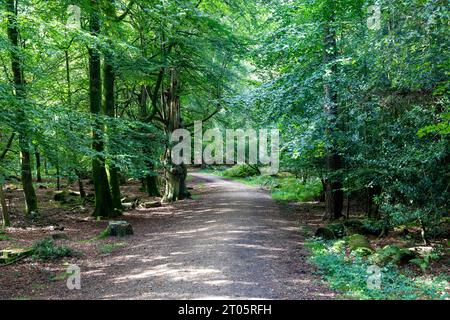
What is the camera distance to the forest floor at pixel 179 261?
21.4ft

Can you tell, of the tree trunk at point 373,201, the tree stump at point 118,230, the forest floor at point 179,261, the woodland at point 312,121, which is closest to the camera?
the forest floor at point 179,261

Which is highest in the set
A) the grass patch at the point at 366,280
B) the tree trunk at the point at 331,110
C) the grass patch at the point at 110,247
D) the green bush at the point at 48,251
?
the tree trunk at the point at 331,110

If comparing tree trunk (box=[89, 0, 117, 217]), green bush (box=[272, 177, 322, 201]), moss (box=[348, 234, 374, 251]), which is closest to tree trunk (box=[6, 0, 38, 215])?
tree trunk (box=[89, 0, 117, 217])

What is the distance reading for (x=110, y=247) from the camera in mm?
10398

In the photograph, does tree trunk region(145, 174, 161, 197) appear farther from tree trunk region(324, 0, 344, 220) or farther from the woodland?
tree trunk region(324, 0, 344, 220)

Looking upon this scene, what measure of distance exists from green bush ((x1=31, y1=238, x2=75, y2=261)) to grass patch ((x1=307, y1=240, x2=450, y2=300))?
618 cm

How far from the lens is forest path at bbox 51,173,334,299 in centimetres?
639

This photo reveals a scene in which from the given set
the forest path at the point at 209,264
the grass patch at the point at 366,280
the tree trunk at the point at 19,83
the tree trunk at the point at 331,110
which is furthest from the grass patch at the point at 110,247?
the tree trunk at the point at 331,110

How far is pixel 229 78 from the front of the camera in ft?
53.5

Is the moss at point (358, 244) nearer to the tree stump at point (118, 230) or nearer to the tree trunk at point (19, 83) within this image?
the tree stump at point (118, 230)

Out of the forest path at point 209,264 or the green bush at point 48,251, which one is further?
the green bush at point 48,251

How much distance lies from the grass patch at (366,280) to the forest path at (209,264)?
0.38 meters

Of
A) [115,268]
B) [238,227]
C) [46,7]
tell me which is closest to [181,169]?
[238,227]

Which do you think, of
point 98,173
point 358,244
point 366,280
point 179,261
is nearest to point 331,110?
point 358,244
